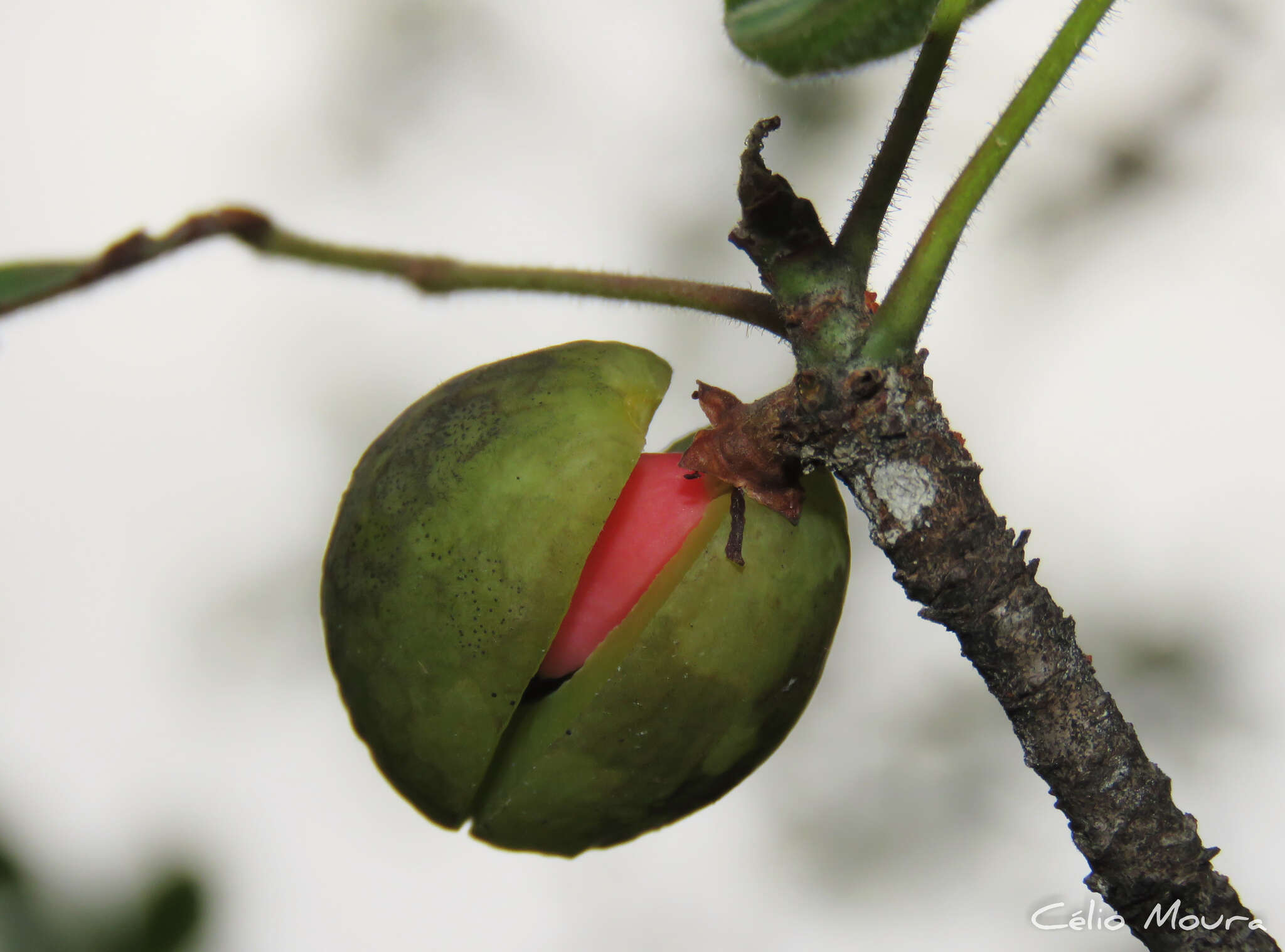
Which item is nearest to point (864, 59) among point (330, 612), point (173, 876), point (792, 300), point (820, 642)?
point (792, 300)

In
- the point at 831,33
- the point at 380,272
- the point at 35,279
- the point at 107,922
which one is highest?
the point at 831,33

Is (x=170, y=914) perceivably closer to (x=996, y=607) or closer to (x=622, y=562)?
(x=622, y=562)

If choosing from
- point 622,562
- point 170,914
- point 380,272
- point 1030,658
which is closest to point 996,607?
point 1030,658

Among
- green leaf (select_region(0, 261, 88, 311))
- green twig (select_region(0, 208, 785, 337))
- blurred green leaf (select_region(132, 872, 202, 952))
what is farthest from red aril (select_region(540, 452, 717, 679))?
blurred green leaf (select_region(132, 872, 202, 952))

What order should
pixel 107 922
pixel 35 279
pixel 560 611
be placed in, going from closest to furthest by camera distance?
pixel 35 279, pixel 560 611, pixel 107 922

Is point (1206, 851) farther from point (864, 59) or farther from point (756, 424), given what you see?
point (864, 59)

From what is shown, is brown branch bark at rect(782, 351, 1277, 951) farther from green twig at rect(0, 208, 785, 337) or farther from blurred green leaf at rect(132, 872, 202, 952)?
blurred green leaf at rect(132, 872, 202, 952)

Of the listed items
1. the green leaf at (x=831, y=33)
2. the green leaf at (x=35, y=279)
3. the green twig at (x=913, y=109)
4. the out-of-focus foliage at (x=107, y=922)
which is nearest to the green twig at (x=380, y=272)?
the green leaf at (x=35, y=279)
